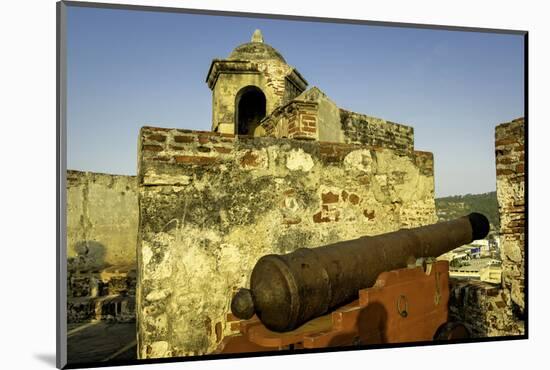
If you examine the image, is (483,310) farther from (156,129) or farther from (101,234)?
(101,234)

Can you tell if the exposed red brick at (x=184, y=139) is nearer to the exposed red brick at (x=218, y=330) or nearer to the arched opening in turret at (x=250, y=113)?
the exposed red brick at (x=218, y=330)

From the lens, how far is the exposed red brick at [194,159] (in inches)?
146

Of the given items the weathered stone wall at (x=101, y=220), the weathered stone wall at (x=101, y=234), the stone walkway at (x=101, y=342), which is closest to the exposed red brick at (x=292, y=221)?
the stone walkway at (x=101, y=342)

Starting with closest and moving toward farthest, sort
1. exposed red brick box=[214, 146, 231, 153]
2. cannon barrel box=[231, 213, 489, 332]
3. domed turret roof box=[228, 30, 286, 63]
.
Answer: cannon barrel box=[231, 213, 489, 332] < exposed red brick box=[214, 146, 231, 153] < domed turret roof box=[228, 30, 286, 63]

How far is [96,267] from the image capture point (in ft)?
33.3

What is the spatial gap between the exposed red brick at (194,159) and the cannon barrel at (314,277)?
1.09 m

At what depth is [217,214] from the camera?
382cm

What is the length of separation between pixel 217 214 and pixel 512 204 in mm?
2764

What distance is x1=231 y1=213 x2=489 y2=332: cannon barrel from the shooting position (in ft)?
9.29

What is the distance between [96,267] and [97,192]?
1.60 m

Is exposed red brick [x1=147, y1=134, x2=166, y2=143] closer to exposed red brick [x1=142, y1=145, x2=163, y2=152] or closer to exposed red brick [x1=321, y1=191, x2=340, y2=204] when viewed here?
exposed red brick [x1=142, y1=145, x2=163, y2=152]

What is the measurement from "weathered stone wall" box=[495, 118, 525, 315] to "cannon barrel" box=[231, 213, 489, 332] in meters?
1.14

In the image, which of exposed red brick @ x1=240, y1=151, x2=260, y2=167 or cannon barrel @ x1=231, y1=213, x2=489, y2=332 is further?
exposed red brick @ x1=240, y1=151, x2=260, y2=167

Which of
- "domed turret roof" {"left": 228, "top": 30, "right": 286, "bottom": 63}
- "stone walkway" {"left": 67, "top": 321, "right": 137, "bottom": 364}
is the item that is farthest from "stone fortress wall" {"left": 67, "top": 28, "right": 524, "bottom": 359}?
"domed turret roof" {"left": 228, "top": 30, "right": 286, "bottom": 63}
